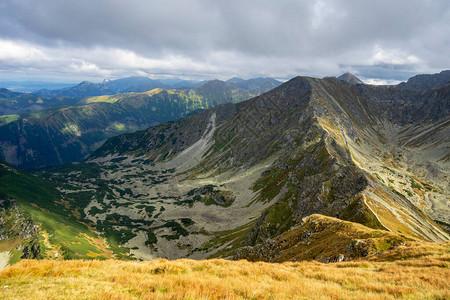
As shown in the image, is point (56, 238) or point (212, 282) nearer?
point (212, 282)

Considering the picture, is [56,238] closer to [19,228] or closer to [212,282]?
[19,228]

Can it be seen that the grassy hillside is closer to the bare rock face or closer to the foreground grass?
the bare rock face

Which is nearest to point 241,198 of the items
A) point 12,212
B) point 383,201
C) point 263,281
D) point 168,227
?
point 168,227

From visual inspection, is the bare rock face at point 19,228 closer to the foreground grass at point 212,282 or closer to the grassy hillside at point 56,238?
the grassy hillside at point 56,238

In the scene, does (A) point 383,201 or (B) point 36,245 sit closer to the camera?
(A) point 383,201

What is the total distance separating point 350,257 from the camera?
26.6 metres

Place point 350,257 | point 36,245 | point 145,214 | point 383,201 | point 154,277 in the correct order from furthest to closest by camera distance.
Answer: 1. point 145,214
2. point 36,245
3. point 383,201
4. point 350,257
5. point 154,277

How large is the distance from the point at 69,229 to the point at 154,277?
512 ft

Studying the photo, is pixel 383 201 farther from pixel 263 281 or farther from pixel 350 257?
pixel 263 281

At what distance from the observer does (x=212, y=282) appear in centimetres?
1462

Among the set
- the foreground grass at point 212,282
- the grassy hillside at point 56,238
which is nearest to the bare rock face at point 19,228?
the grassy hillside at point 56,238

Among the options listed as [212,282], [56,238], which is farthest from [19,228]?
[212,282]

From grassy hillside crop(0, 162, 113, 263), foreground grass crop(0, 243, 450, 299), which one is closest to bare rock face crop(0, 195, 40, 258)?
grassy hillside crop(0, 162, 113, 263)

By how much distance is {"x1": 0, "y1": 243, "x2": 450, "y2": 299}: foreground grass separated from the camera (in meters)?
12.1
